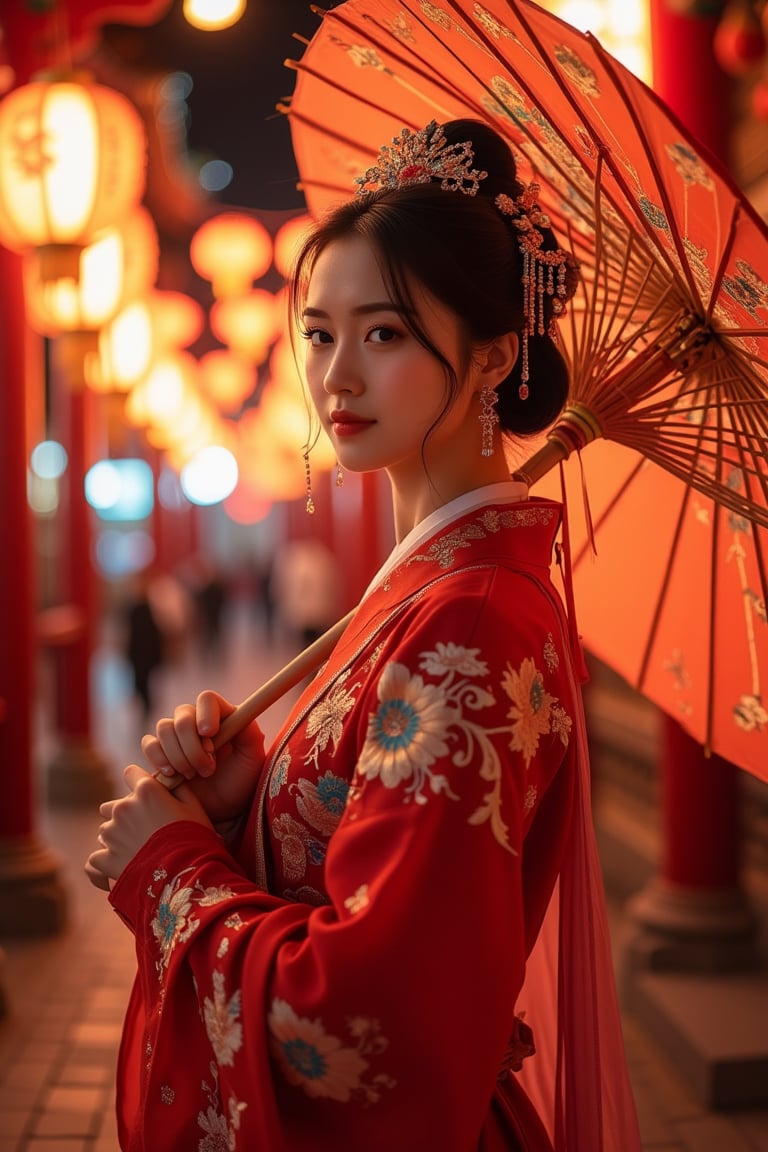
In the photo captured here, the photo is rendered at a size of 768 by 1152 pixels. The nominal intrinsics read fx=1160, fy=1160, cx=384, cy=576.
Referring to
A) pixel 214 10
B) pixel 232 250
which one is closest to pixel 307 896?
pixel 214 10

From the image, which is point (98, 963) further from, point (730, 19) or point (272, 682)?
point (730, 19)

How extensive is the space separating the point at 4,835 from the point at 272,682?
3532 millimetres

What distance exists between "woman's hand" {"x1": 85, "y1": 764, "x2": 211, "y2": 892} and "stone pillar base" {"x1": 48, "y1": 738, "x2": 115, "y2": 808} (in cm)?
570

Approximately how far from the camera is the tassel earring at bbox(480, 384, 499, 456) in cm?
146

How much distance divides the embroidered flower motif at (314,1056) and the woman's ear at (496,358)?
775mm

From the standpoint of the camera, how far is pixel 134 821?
1.42 metres

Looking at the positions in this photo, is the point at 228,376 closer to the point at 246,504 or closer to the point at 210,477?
the point at 210,477

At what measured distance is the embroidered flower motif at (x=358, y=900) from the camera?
3.75ft

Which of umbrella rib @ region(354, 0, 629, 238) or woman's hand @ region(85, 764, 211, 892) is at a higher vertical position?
umbrella rib @ region(354, 0, 629, 238)

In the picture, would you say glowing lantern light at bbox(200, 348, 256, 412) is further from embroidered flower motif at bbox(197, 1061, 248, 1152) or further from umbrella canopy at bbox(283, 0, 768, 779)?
embroidered flower motif at bbox(197, 1061, 248, 1152)

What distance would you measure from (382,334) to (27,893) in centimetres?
388

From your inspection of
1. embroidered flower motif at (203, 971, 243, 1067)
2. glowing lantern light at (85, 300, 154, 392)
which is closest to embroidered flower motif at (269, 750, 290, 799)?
embroidered flower motif at (203, 971, 243, 1067)

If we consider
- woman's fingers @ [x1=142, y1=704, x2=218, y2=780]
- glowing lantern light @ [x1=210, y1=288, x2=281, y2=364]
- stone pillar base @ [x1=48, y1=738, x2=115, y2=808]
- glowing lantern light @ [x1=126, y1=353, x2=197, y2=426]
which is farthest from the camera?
glowing lantern light @ [x1=210, y1=288, x2=281, y2=364]

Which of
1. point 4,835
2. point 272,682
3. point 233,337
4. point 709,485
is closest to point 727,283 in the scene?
point 709,485
